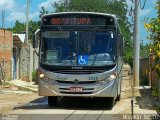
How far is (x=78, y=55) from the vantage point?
658 inches

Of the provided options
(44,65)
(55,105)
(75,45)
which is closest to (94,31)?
(75,45)

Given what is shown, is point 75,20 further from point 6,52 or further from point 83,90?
point 6,52

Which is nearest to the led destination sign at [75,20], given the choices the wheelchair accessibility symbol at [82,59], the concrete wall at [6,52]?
the wheelchair accessibility symbol at [82,59]

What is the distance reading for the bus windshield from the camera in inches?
654

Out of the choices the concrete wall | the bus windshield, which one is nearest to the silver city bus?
the bus windshield

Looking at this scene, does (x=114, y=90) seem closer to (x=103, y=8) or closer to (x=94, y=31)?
(x=94, y=31)

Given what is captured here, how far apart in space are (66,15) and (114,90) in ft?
10.6

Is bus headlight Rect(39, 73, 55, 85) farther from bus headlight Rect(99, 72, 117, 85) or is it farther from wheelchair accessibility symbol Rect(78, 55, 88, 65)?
bus headlight Rect(99, 72, 117, 85)

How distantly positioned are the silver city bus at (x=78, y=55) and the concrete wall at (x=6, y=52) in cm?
1854

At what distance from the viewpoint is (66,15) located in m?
17.2

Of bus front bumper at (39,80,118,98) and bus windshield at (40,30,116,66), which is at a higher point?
bus windshield at (40,30,116,66)

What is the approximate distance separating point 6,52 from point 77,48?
787 inches

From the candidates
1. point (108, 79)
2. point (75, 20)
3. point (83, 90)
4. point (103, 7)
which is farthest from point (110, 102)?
point (103, 7)

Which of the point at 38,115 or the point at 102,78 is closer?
the point at 38,115
